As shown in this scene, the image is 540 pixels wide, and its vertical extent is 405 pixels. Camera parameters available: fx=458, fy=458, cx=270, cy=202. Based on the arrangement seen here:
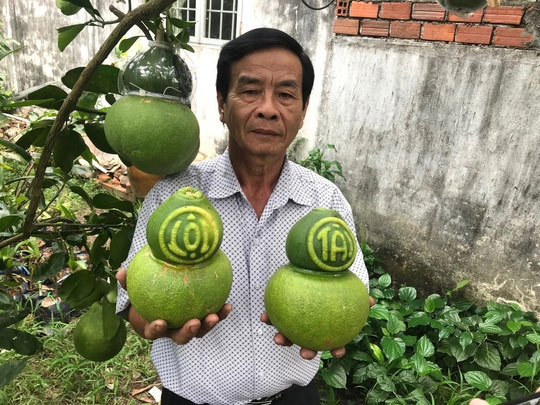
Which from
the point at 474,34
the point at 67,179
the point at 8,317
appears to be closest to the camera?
the point at 8,317

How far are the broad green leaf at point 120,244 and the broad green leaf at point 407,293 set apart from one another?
229 cm

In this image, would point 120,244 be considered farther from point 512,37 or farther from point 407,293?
point 512,37

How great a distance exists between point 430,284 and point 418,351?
82 cm

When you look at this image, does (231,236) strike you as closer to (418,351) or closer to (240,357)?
(240,357)

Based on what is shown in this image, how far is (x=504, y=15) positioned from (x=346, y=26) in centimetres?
113

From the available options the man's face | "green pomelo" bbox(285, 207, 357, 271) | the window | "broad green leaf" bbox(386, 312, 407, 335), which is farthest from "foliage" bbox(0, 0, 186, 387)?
the window

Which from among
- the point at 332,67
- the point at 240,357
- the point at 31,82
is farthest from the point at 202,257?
the point at 31,82

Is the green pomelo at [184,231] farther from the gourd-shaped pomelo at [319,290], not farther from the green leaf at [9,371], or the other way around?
the green leaf at [9,371]

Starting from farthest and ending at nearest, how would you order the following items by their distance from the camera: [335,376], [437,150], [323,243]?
1. [437,150]
2. [335,376]
3. [323,243]

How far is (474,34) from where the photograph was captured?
2.93m

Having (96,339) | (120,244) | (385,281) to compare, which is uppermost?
(120,244)

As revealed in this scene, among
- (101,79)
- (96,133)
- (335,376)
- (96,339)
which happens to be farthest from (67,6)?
(335,376)

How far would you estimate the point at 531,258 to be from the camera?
2.91m

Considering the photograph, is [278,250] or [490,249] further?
[490,249]
